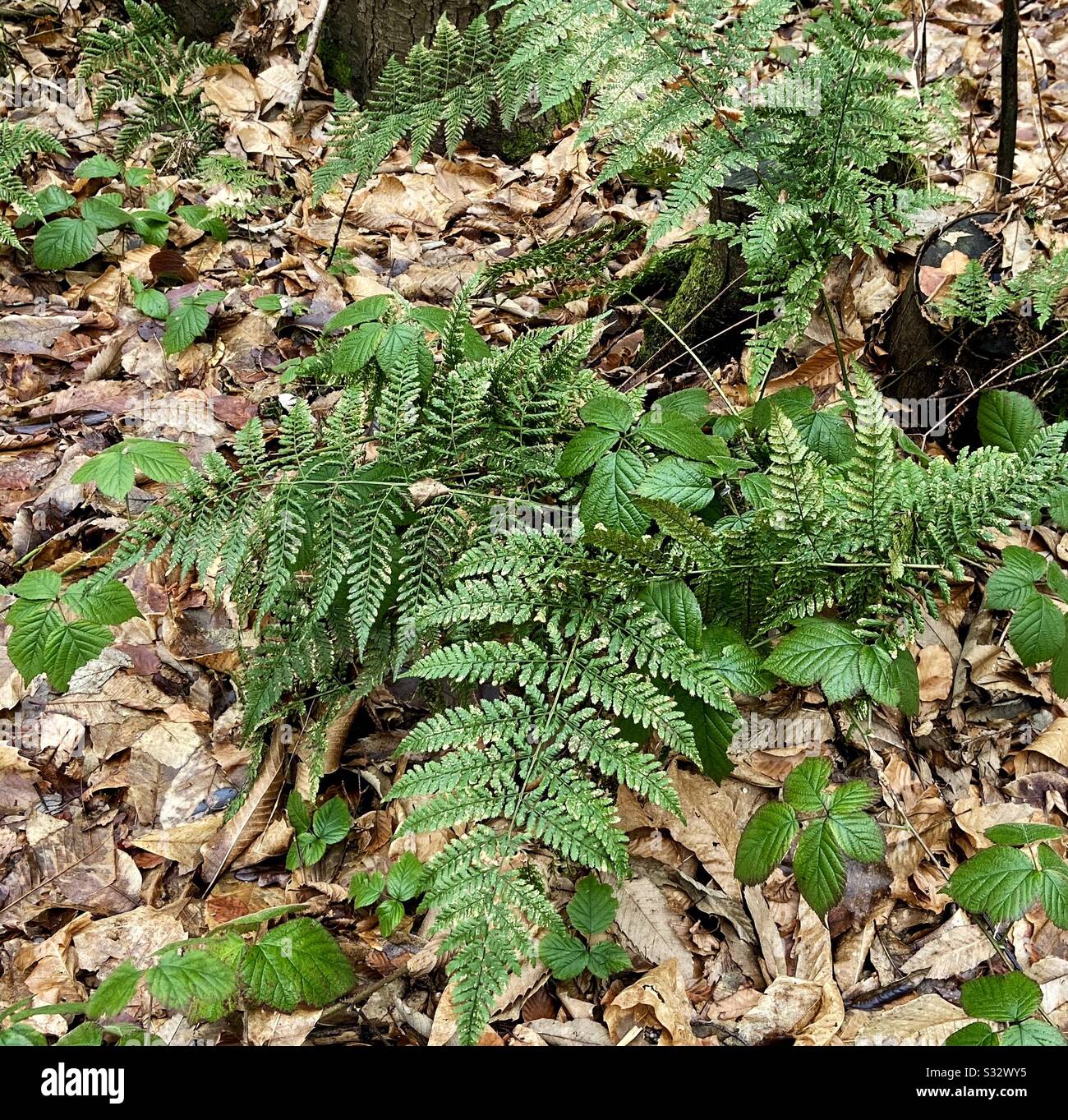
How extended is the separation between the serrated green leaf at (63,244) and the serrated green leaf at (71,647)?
99.3 inches

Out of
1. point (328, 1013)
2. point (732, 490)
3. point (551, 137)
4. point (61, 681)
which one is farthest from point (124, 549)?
point (551, 137)

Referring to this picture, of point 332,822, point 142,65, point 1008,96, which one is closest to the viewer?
point 332,822

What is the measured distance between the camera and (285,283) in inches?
167

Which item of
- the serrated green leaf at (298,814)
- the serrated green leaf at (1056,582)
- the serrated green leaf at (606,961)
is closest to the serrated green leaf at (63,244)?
the serrated green leaf at (298,814)

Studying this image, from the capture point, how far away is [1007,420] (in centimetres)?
263

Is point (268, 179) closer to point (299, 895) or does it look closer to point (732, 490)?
point (732, 490)

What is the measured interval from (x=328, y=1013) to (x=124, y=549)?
48.2 inches

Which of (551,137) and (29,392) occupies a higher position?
(551,137)

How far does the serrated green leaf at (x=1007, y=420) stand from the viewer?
2.61 meters

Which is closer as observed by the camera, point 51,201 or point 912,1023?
point 912,1023

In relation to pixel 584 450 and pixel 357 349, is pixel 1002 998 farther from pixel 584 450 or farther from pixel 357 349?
pixel 357 349

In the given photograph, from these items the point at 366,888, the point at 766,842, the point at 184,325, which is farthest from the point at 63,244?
the point at 766,842

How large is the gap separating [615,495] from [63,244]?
3.38 metres
